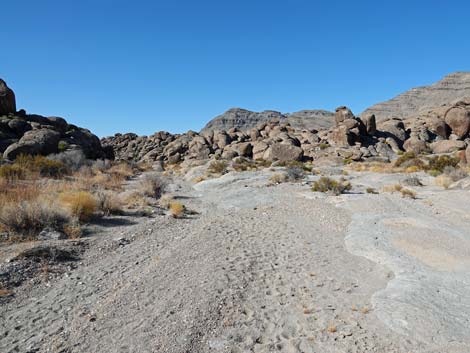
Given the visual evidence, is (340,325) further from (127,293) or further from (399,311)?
(127,293)

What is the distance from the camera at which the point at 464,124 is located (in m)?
42.5

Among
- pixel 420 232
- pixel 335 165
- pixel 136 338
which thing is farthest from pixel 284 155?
pixel 136 338

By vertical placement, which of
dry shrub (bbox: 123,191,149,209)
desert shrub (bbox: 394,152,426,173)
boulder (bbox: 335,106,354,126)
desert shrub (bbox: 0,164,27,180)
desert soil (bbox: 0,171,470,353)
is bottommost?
desert soil (bbox: 0,171,470,353)

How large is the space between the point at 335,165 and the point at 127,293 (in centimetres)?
2934

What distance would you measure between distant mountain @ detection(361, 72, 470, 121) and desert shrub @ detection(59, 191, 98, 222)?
99514 millimetres

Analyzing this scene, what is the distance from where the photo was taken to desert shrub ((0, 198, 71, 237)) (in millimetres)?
8445

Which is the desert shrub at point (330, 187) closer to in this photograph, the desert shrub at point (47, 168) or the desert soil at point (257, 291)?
the desert soil at point (257, 291)

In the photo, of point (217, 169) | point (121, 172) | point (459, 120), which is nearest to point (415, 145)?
point (459, 120)

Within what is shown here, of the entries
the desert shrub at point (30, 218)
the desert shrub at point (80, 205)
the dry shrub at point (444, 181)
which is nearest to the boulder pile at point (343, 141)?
the dry shrub at point (444, 181)

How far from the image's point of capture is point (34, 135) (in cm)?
2619

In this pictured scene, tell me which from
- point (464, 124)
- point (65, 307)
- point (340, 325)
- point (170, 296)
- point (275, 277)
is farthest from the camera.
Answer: point (464, 124)

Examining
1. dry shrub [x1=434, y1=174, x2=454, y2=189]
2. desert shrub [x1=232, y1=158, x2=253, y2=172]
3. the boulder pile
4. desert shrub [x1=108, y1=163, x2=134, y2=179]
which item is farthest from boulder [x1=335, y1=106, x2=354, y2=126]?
desert shrub [x1=108, y1=163, x2=134, y2=179]

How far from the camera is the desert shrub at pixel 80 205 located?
33.5 ft

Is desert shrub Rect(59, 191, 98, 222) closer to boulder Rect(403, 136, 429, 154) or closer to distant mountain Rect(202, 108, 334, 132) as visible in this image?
boulder Rect(403, 136, 429, 154)
